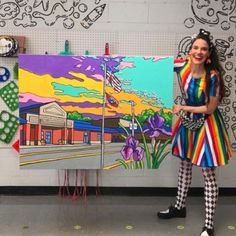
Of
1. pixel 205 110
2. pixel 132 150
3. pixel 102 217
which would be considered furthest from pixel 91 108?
pixel 102 217

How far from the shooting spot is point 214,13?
279 centimetres

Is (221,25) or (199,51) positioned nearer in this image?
(199,51)

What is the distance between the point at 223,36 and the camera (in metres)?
2.81

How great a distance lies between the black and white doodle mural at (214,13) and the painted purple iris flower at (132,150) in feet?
3.66

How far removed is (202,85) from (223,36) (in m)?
0.79

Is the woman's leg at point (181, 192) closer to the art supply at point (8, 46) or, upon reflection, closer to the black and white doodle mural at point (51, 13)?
the black and white doodle mural at point (51, 13)

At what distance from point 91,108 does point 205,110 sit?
27.9 inches

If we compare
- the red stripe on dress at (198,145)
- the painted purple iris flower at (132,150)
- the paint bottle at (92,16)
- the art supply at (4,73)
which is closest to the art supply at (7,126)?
the art supply at (4,73)

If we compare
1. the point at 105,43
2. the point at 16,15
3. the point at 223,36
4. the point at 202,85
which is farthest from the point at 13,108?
the point at 223,36

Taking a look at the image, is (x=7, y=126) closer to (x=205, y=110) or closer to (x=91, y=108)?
(x=91, y=108)

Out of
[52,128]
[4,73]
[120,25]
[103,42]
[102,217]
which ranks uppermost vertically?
[120,25]

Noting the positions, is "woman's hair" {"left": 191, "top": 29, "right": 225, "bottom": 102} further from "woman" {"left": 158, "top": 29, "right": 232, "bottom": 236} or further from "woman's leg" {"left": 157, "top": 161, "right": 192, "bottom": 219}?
"woman's leg" {"left": 157, "top": 161, "right": 192, "bottom": 219}

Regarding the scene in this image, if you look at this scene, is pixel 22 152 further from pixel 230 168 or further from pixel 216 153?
pixel 230 168

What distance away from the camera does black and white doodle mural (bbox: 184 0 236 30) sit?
109 inches
